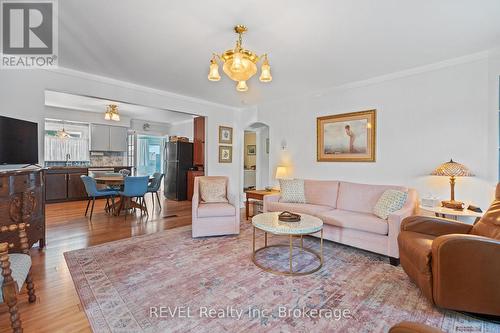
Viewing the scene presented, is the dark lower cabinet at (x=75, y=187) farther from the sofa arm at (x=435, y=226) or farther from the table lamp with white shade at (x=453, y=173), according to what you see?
the table lamp with white shade at (x=453, y=173)

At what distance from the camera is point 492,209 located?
6.70 feet

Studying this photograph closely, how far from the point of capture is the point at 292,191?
4.03 meters

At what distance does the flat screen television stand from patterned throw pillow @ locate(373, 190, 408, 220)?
4.30 m

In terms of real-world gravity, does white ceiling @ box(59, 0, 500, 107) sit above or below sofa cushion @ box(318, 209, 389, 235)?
above

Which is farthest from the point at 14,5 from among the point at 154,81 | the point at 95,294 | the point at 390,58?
the point at 390,58

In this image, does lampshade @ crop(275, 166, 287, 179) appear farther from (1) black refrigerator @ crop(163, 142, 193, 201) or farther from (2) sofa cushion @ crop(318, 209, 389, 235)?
(1) black refrigerator @ crop(163, 142, 193, 201)

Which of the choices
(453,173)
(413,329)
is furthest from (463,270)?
(453,173)

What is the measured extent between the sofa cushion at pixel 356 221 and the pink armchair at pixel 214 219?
127 cm

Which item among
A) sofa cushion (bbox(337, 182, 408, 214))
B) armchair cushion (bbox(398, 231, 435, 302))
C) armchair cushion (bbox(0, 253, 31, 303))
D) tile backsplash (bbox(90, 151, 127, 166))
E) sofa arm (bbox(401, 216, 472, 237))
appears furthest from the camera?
tile backsplash (bbox(90, 151, 127, 166))

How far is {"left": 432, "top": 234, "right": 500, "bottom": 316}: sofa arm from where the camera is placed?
164 centimetres

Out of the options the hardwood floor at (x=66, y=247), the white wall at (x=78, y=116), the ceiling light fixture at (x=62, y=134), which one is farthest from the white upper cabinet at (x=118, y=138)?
the hardwood floor at (x=66, y=247)

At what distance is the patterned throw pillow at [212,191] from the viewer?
3.88m

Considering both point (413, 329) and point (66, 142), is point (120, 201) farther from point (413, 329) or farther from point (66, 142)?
point (413, 329)

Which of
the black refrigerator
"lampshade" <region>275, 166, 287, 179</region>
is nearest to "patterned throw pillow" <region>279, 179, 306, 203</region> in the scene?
"lampshade" <region>275, 166, 287, 179</region>
